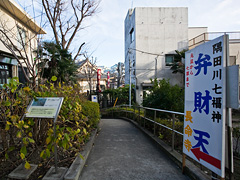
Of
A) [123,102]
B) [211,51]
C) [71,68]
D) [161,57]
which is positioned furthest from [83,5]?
[211,51]

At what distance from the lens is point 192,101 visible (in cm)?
248

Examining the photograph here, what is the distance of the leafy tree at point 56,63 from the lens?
789cm

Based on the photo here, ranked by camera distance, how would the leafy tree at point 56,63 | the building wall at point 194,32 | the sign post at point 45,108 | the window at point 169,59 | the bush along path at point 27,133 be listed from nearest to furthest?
the bush along path at point 27,133 < the sign post at point 45,108 < the leafy tree at point 56,63 < the window at point 169,59 < the building wall at point 194,32

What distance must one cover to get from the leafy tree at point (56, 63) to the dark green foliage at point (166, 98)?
4761mm

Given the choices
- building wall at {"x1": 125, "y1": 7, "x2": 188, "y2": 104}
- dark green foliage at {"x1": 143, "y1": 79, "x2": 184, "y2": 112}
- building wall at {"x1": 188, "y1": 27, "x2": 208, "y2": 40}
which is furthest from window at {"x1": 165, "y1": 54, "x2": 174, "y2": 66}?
dark green foliage at {"x1": 143, "y1": 79, "x2": 184, "y2": 112}

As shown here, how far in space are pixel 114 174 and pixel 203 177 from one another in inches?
56.5

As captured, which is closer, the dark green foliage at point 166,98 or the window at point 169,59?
the dark green foliage at point 166,98

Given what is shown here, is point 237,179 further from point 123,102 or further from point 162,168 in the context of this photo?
point 123,102

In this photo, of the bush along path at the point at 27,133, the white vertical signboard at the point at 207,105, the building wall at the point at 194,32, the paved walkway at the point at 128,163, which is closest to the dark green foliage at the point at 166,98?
the paved walkway at the point at 128,163

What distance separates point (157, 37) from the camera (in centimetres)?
1728

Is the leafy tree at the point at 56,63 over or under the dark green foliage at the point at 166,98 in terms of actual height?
over

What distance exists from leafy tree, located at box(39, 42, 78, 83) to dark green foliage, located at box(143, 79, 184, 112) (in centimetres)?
476

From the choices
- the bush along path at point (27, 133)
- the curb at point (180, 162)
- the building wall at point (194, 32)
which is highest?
the building wall at point (194, 32)

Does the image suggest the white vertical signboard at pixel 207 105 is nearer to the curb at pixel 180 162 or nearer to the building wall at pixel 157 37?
the curb at pixel 180 162
